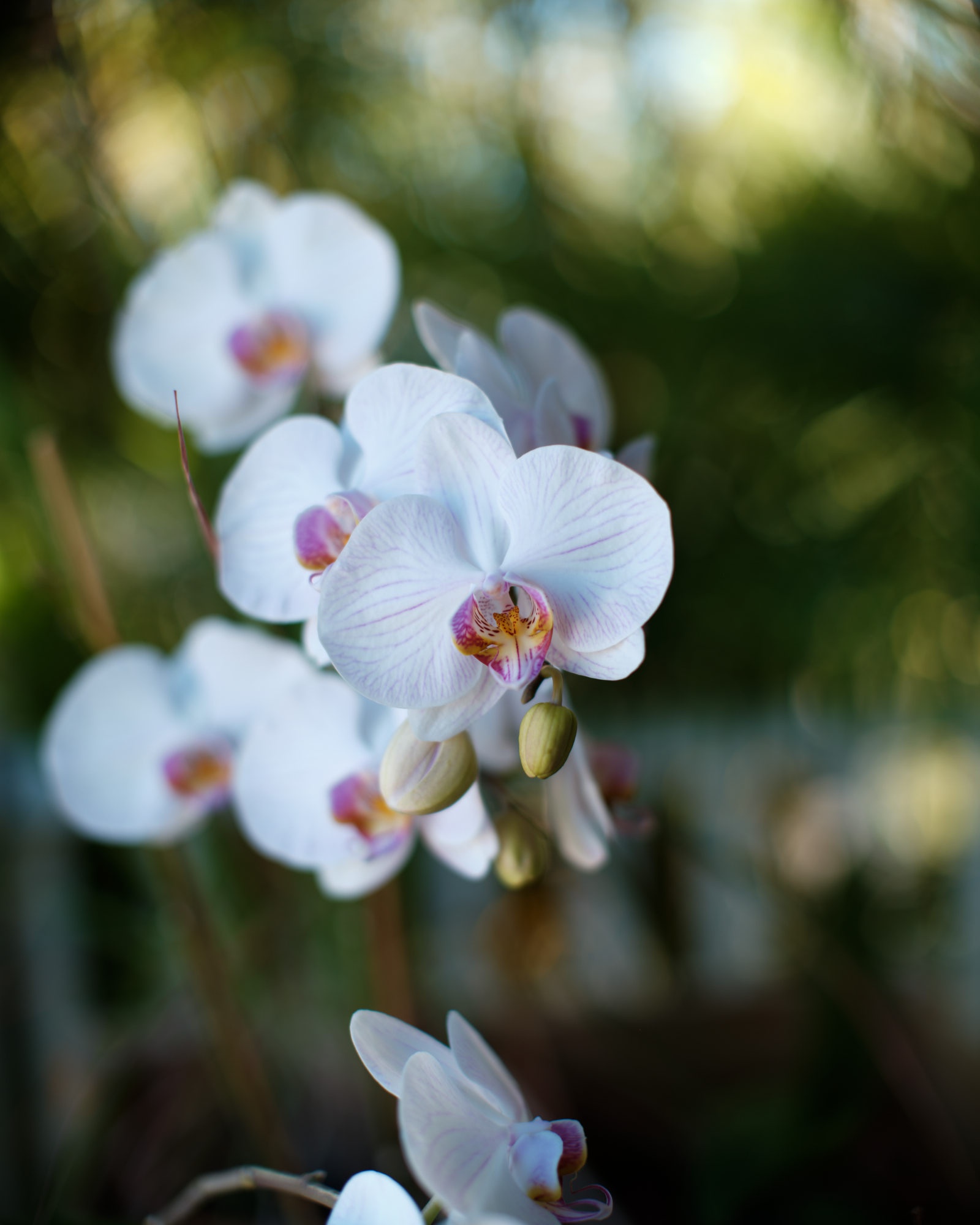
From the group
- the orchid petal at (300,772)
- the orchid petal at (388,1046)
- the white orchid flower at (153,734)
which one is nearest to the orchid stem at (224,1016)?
the white orchid flower at (153,734)

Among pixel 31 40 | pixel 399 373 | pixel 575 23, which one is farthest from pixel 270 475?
pixel 575 23

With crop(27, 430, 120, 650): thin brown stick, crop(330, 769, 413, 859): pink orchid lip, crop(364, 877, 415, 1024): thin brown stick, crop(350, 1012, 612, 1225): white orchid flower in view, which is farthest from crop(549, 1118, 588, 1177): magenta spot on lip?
crop(27, 430, 120, 650): thin brown stick

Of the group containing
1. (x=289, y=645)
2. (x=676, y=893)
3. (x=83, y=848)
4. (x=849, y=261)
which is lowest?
(x=83, y=848)

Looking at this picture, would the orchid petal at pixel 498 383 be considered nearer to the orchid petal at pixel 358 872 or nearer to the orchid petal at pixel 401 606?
the orchid petal at pixel 401 606

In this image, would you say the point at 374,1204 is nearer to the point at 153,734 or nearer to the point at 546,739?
the point at 546,739

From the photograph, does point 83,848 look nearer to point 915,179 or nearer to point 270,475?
point 270,475
